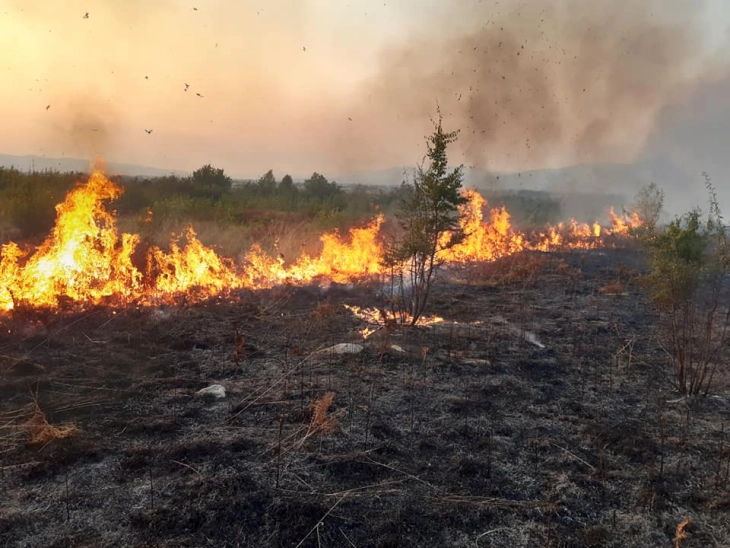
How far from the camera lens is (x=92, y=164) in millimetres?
12281

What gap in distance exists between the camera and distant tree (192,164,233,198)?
3080 cm

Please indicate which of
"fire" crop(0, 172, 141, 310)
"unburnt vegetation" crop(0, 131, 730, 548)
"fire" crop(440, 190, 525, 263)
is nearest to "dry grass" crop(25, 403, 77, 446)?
"unburnt vegetation" crop(0, 131, 730, 548)

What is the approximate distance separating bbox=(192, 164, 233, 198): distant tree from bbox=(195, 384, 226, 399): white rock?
25197mm

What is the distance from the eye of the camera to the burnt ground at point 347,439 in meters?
4.16

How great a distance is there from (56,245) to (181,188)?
1892cm

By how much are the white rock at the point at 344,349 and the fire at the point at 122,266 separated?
177 cm

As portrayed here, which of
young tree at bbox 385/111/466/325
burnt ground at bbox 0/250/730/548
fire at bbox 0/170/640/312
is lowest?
burnt ground at bbox 0/250/730/548

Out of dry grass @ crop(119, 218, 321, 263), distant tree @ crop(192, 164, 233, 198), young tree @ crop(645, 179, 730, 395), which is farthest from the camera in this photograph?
distant tree @ crop(192, 164, 233, 198)

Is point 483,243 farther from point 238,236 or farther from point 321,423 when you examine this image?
point 321,423

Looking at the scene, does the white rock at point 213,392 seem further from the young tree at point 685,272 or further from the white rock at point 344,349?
the young tree at point 685,272

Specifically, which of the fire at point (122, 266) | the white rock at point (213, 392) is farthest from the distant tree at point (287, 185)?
the white rock at point (213, 392)

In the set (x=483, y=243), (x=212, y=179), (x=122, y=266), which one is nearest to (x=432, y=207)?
(x=122, y=266)

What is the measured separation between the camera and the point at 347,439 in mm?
5770

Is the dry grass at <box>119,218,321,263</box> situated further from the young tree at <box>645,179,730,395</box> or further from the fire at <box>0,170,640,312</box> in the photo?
the young tree at <box>645,179,730,395</box>
